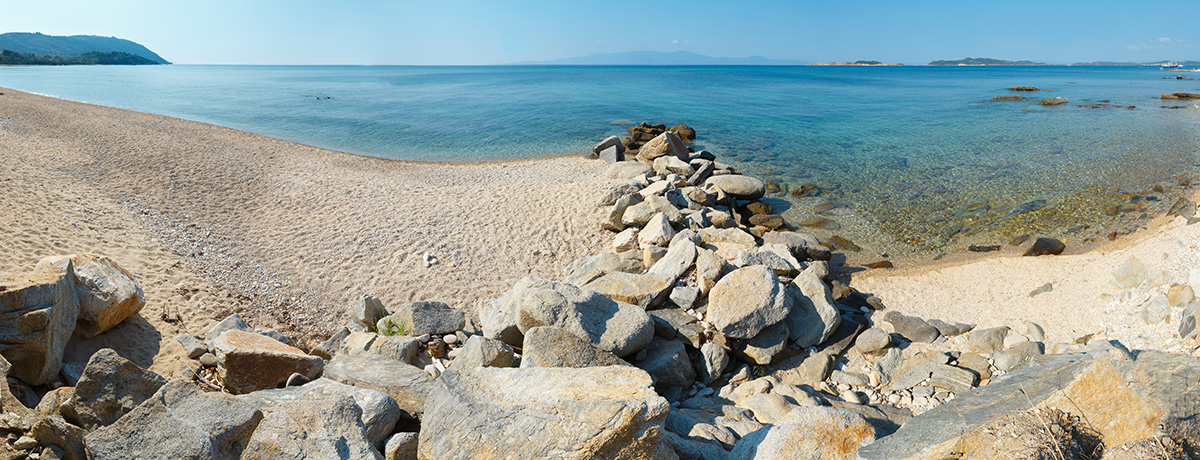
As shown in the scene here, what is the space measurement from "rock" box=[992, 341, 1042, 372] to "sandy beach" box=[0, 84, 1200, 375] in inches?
33.7

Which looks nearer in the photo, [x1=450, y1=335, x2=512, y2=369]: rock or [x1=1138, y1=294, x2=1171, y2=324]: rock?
[x1=450, y1=335, x2=512, y2=369]: rock

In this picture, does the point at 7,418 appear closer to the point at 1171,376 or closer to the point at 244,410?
the point at 244,410

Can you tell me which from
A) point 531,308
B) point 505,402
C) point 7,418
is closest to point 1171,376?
point 505,402

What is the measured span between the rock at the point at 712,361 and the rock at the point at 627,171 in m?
11.9

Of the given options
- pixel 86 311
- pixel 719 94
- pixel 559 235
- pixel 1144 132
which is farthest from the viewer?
pixel 719 94

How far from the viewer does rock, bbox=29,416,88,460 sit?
434 cm

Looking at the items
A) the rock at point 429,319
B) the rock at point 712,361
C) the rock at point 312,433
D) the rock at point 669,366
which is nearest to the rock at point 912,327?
the rock at point 712,361

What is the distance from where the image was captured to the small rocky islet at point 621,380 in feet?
13.8

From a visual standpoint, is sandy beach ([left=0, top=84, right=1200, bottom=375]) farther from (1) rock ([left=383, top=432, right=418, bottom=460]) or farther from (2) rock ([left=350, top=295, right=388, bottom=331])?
(1) rock ([left=383, top=432, right=418, bottom=460])

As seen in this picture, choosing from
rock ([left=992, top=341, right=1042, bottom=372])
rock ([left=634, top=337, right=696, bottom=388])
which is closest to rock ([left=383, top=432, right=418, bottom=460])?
rock ([left=634, top=337, right=696, bottom=388])

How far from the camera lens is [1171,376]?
13.6 feet

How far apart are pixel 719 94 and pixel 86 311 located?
61.5 m

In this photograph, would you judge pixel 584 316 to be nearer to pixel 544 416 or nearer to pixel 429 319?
pixel 429 319

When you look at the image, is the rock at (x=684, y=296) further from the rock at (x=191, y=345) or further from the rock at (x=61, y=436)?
the rock at (x=61, y=436)
